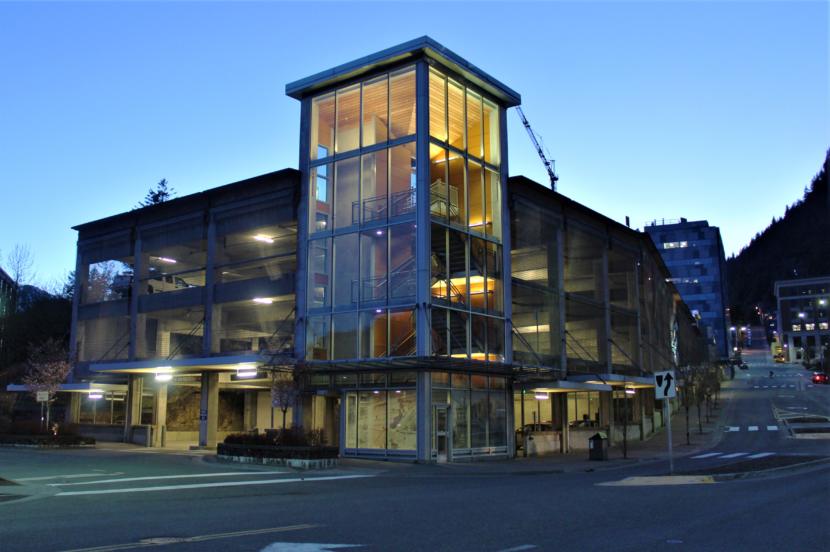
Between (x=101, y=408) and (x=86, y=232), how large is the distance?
11382 millimetres

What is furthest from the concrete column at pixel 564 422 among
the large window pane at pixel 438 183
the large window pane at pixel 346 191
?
the large window pane at pixel 346 191

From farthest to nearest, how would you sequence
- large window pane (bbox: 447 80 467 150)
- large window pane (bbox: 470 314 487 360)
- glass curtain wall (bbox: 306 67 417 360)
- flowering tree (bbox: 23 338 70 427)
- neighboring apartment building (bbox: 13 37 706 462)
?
1. flowering tree (bbox: 23 338 70 427)
2. large window pane (bbox: 447 80 467 150)
3. large window pane (bbox: 470 314 487 360)
4. glass curtain wall (bbox: 306 67 417 360)
5. neighboring apartment building (bbox: 13 37 706 462)

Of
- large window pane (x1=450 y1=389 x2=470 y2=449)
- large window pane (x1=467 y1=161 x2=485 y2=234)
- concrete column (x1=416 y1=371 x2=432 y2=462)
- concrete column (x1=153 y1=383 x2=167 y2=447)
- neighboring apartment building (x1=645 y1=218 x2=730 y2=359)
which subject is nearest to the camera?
concrete column (x1=416 y1=371 x2=432 y2=462)

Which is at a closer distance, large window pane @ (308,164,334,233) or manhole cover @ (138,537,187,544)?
manhole cover @ (138,537,187,544)

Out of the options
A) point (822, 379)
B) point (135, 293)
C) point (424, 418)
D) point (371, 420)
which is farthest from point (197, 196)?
point (822, 379)

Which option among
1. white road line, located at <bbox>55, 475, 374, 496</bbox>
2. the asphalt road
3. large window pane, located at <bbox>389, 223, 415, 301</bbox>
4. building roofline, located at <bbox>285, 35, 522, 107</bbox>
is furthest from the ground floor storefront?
building roofline, located at <bbox>285, 35, 522, 107</bbox>

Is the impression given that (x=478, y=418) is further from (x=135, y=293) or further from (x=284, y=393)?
(x=135, y=293)

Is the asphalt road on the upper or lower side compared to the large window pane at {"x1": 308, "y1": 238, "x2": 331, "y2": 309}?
lower

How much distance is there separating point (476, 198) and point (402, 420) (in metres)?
11.3

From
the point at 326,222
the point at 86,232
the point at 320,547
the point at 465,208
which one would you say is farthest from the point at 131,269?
the point at 320,547

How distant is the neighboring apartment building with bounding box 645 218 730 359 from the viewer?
567 feet

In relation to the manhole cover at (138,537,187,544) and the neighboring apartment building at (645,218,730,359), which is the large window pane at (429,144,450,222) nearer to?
the manhole cover at (138,537,187,544)

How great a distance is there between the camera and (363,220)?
34.4m

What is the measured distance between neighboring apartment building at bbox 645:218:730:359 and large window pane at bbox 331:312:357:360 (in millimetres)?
147531
